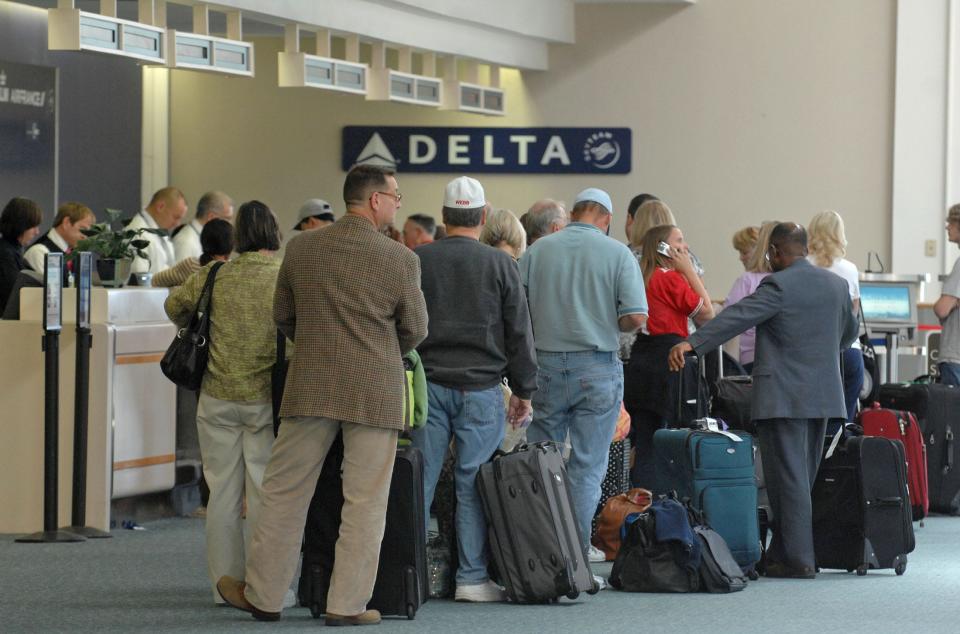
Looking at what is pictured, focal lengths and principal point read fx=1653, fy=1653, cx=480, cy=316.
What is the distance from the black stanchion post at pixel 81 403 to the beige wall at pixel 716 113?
7.54 meters

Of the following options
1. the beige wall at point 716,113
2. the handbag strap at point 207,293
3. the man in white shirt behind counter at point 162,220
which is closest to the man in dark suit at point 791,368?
the handbag strap at point 207,293

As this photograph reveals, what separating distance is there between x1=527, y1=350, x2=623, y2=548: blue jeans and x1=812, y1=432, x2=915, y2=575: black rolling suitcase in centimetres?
119

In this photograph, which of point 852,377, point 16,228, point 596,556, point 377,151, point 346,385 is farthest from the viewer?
point 377,151

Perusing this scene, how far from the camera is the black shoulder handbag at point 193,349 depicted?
596cm

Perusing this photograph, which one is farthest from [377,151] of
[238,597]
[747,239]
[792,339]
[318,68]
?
[238,597]

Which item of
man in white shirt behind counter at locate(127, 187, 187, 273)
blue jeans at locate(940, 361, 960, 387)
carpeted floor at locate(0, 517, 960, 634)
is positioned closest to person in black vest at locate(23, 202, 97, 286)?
man in white shirt behind counter at locate(127, 187, 187, 273)

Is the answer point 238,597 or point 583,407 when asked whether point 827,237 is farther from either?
point 238,597

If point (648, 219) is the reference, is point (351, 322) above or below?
below

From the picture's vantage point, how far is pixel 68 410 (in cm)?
808

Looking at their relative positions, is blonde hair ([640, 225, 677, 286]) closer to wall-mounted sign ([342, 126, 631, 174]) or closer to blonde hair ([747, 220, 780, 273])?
blonde hair ([747, 220, 780, 273])

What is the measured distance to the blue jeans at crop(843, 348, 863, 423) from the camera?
862 centimetres

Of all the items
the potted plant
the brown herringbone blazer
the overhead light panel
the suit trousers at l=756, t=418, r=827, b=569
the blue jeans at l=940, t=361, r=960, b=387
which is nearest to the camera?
the brown herringbone blazer

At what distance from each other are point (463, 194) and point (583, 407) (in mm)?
1033

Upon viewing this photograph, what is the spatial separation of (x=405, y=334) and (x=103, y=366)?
115 inches
